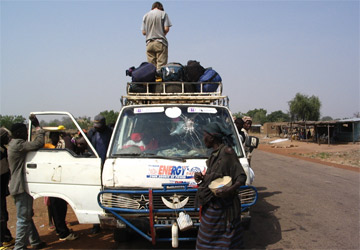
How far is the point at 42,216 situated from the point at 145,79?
12.2 ft

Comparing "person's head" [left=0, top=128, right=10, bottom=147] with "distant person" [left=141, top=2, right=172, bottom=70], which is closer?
"person's head" [left=0, top=128, right=10, bottom=147]

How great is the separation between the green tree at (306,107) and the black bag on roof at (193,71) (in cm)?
5424

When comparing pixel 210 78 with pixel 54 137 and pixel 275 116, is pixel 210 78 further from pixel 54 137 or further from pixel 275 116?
pixel 275 116

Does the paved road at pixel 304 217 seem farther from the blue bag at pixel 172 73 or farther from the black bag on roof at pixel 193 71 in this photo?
the black bag on roof at pixel 193 71

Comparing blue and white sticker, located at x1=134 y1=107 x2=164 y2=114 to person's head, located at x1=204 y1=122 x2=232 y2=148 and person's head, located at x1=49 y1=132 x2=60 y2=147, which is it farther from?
person's head, located at x1=49 y1=132 x2=60 y2=147

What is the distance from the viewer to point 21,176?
13.2ft

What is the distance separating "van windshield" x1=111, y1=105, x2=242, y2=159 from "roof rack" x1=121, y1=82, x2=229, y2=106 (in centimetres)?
45

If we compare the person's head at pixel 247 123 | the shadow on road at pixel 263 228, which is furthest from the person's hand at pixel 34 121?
the person's head at pixel 247 123

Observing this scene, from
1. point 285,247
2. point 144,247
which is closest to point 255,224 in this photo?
point 285,247

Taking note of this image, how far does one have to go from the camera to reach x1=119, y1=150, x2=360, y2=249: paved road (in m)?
4.56

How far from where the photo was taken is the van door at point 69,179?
3854 millimetres

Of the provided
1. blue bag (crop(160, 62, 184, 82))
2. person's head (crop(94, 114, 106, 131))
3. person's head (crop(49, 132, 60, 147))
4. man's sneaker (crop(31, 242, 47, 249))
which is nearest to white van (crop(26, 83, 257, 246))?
person's head (crop(94, 114, 106, 131))

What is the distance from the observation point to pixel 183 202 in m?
3.60

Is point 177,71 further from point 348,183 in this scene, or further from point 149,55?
point 348,183
